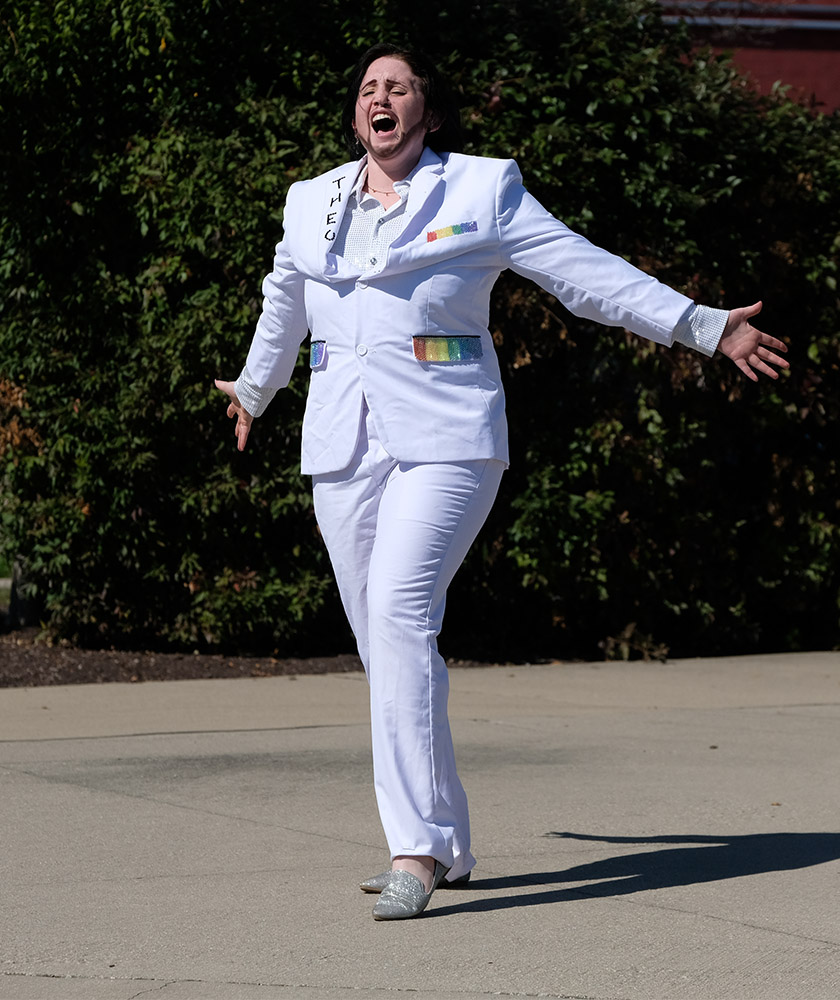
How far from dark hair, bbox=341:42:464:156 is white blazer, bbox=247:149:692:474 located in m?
0.15

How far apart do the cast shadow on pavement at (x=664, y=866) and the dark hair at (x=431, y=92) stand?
77.0 inches

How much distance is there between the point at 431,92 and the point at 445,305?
2.01 feet

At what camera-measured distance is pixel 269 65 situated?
8234mm

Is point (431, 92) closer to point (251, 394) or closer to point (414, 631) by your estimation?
point (251, 394)

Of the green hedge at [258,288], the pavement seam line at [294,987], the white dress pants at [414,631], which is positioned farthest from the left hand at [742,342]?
the green hedge at [258,288]

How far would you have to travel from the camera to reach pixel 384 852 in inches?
176

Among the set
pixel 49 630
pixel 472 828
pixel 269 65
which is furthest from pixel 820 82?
pixel 472 828

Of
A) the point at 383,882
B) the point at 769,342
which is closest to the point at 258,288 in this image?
the point at 769,342

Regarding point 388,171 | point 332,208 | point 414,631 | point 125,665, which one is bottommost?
point 125,665

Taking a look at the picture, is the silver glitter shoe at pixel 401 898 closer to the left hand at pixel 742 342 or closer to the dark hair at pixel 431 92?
the left hand at pixel 742 342

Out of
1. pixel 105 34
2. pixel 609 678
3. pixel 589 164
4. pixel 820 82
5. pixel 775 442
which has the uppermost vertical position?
pixel 820 82

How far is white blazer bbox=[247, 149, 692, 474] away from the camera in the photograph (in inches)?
156

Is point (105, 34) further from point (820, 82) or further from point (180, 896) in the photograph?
point (820, 82)

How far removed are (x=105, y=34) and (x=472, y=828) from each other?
4991mm
